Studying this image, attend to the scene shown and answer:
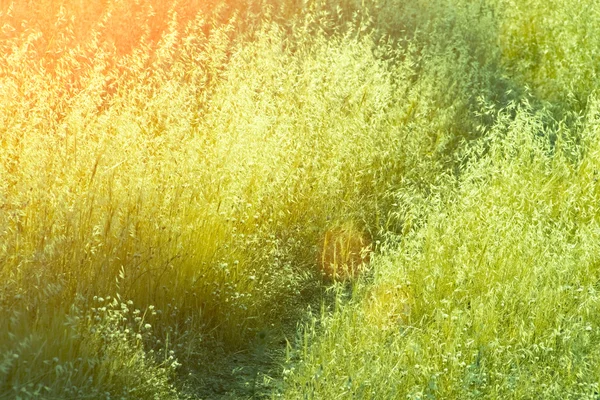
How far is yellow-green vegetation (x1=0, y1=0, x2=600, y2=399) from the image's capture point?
11.0 ft

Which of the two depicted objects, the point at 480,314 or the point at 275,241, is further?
the point at 275,241

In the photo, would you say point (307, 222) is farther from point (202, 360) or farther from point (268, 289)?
point (202, 360)

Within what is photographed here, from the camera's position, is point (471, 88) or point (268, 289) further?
point (471, 88)

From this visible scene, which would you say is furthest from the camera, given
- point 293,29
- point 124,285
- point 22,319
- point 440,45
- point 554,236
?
point 440,45

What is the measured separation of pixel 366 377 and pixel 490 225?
1.43 meters

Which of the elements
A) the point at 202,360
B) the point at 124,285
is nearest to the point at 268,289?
the point at 202,360

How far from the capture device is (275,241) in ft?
15.1

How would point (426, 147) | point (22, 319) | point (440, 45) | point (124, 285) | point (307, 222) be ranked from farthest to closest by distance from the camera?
1. point (440, 45)
2. point (426, 147)
3. point (307, 222)
4. point (124, 285)
5. point (22, 319)

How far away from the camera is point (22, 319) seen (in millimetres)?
3225

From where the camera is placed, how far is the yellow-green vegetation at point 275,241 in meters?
3.37

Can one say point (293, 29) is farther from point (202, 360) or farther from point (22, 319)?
point (22, 319)

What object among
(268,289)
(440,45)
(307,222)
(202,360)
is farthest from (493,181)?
(440,45)

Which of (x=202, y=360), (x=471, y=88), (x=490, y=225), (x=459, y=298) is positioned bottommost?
(x=202, y=360)

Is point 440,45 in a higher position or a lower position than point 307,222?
higher
